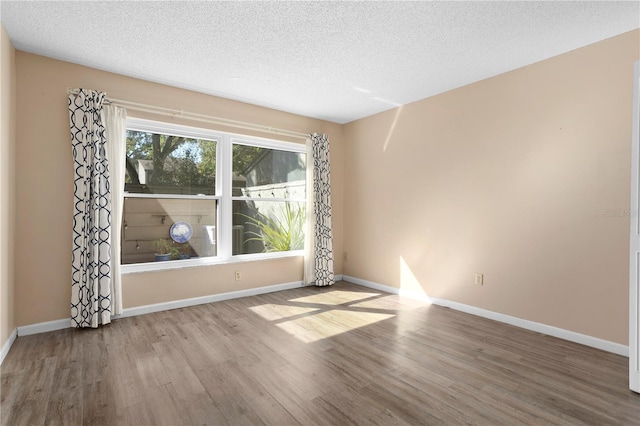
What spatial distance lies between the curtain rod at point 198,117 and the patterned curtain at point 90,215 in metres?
0.20

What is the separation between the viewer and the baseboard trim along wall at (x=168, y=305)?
3.09 m

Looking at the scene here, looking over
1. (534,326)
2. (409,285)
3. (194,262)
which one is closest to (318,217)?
(409,285)

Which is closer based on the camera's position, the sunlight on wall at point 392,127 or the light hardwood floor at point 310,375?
the light hardwood floor at point 310,375

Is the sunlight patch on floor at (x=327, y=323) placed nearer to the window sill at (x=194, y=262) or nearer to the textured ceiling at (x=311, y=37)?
the window sill at (x=194, y=262)

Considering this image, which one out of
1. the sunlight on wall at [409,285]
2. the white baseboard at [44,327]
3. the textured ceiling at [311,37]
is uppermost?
the textured ceiling at [311,37]

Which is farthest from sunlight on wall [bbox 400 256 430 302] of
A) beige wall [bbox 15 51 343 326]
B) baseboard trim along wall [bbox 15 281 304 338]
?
beige wall [bbox 15 51 343 326]

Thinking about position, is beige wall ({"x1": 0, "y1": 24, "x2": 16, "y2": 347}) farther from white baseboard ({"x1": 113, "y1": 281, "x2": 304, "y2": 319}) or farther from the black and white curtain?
the black and white curtain

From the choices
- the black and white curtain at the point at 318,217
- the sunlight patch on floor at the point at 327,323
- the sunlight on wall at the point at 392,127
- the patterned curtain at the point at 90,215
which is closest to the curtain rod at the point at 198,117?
the patterned curtain at the point at 90,215

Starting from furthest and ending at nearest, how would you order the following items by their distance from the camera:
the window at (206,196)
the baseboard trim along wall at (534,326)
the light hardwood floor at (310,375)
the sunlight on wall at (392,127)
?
the sunlight on wall at (392,127) < the window at (206,196) < the baseboard trim along wall at (534,326) < the light hardwood floor at (310,375)

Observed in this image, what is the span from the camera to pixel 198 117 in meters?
4.04

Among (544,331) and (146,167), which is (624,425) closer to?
(544,331)

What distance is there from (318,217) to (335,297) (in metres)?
1.28

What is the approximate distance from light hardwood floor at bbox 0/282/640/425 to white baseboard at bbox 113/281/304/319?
0.16m

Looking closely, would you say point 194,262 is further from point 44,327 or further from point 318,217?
point 318,217
